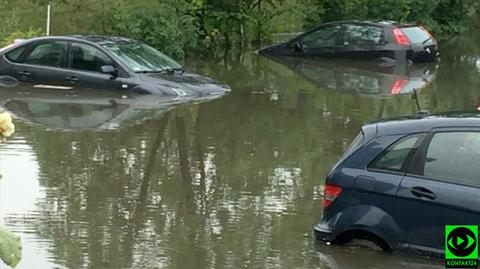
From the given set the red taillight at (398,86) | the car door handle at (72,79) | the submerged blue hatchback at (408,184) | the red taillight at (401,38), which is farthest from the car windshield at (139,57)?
the red taillight at (401,38)

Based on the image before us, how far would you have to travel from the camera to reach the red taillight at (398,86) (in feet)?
64.2

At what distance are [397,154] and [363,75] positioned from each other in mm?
15340

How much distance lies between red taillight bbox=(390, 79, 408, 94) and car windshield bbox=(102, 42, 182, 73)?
485 centimetres

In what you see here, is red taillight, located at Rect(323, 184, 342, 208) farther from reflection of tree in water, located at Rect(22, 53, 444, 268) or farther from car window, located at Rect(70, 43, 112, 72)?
car window, located at Rect(70, 43, 112, 72)

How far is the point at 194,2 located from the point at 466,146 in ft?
66.2

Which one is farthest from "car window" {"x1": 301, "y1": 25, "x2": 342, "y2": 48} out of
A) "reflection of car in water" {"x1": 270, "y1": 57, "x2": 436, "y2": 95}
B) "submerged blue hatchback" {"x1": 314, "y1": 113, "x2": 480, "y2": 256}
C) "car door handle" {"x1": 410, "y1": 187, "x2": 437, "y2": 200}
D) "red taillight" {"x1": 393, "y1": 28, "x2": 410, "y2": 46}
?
"car door handle" {"x1": 410, "y1": 187, "x2": 437, "y2": 200}

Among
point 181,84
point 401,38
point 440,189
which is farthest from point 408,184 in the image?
point 401,38

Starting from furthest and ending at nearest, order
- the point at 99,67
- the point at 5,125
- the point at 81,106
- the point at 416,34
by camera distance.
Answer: the point at 416,34
the point at 99,67
the point at 81,106
the point at 5,125

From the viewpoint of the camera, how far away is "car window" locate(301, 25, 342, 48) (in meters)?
26.6

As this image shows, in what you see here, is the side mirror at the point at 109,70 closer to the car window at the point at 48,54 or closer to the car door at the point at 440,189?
the car window at the point at 48,54

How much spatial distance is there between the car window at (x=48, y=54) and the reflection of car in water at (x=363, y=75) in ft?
18.8

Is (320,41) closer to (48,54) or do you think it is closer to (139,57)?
(139,57)

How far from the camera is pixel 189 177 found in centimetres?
1117

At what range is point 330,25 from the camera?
2697cm
